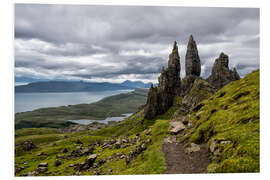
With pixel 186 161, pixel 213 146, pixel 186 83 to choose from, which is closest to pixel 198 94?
pixel 213 146

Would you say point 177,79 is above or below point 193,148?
above

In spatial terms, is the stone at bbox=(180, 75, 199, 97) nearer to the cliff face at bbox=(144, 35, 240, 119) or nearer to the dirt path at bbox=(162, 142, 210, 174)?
the cliff face at bbox=(144, 35, 240, 119)

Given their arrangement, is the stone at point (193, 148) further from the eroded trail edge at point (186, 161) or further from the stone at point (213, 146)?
the stone at point (213, 146)

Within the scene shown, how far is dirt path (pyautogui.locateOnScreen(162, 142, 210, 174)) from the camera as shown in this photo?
15617 millimetres

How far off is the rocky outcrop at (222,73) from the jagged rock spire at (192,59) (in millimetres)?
23489

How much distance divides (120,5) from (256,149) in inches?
956

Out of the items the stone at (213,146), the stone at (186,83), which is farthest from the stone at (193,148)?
the stone at (186,83)

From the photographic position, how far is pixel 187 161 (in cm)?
1695

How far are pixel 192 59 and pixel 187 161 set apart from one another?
180119 mm

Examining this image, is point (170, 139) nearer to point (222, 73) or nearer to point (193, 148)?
point (193, 148)

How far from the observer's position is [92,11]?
23.2 meters
